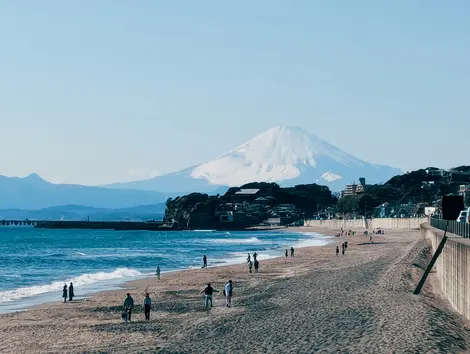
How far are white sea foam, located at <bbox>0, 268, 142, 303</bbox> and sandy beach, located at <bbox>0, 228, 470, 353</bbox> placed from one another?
14.5ft

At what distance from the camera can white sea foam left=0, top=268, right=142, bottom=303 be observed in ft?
120

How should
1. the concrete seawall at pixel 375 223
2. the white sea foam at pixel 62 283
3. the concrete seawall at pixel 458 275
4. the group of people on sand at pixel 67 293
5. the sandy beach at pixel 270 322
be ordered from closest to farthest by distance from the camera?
the sandy beach at pixel 270 322 → the concrete seawall at pixel 458 275 → the group of people on sand at pixel 67 293 → the white sea foam at pixel 62 283 → the concrete seawall at pixel 375 223

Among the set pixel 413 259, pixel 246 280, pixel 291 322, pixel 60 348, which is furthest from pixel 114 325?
pixel 413 259

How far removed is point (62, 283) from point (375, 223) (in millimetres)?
89656

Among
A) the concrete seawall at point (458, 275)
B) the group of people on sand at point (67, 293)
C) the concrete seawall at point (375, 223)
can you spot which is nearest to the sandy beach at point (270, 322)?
the concrete seawall at point (458, 275)

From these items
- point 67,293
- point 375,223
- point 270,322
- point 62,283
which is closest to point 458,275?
point 270,322

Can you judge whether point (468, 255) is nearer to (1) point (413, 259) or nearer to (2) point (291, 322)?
(2) point (291, 322)

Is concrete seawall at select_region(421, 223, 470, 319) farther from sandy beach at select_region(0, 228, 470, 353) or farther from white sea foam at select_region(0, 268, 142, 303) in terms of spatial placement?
white sea foam at select_region(0, 268, 142, 303)

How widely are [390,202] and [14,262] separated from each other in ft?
415

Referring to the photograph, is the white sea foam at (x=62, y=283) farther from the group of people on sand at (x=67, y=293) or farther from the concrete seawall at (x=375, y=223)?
the concrete seawall at (x=375, y=223)

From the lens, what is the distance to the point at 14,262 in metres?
63.8

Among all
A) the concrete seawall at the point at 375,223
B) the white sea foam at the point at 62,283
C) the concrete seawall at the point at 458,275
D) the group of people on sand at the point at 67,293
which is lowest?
the white sea foam at the point at 62,283

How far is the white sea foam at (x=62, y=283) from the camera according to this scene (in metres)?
36.7

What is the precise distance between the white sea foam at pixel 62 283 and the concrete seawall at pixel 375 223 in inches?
1802
